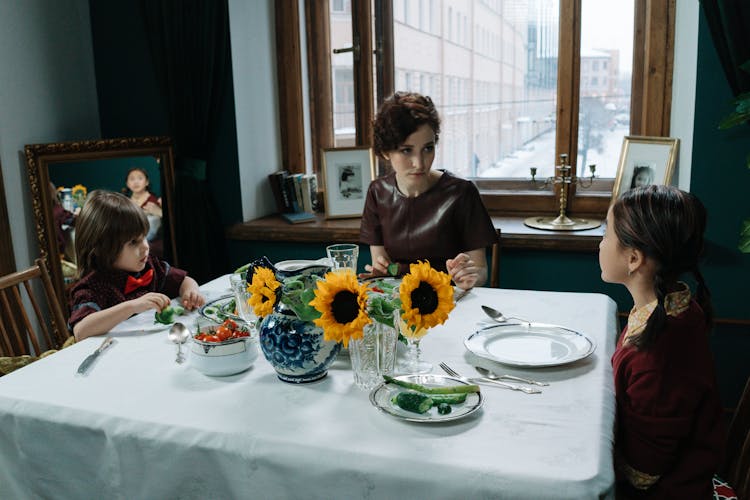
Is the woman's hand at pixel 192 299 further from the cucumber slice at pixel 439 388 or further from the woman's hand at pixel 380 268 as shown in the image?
the cucumber slice at pixel 439 388

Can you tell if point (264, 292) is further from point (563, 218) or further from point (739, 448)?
point (563, 218)

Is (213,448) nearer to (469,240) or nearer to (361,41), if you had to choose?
(469,240)

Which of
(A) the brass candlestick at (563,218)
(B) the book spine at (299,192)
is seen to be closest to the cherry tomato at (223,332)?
(A) the brass candlestick at (563,218)

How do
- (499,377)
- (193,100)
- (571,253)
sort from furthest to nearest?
(193,100)
(571,253)
(499,377)

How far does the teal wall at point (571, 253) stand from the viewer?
95.8 inches

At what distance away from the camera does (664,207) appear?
135 cm

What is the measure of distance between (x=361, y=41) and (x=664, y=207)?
7.15 ft

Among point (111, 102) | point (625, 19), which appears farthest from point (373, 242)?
point (111, 102)

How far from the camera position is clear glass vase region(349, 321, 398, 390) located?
1.32 meters

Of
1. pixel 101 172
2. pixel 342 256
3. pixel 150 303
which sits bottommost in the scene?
pixel 150 303

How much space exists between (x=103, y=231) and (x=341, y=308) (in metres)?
0.99

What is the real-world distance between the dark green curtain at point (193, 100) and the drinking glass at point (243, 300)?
5.18ft

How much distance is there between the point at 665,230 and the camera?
1.35m

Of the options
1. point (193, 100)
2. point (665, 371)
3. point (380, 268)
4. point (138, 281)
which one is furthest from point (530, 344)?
point (193, 100)
